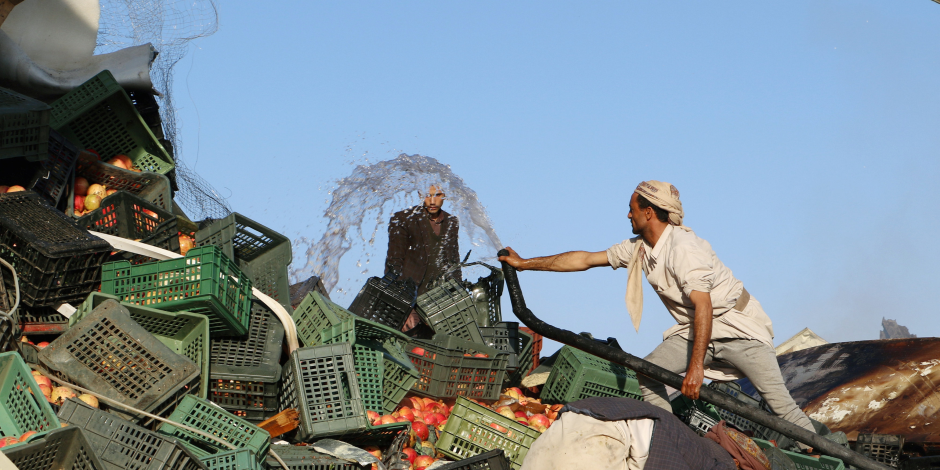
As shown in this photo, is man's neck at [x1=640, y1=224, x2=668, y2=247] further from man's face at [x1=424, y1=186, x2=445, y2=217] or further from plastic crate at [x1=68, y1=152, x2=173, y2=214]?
plastic crate at [x1=68, y1=152, x2=173, y2=214]

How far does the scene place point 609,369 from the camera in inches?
232

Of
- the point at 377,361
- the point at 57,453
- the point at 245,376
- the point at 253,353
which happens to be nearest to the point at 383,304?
the point at 377,361

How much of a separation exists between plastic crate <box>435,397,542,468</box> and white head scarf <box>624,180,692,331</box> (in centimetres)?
105

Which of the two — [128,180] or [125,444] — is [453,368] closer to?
[125,444]

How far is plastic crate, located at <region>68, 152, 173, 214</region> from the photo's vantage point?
6.51 metres

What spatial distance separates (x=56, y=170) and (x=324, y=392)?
2.95 m

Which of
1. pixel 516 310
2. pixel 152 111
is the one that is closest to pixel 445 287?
pixel 516 310

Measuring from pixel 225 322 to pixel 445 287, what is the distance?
197 cm

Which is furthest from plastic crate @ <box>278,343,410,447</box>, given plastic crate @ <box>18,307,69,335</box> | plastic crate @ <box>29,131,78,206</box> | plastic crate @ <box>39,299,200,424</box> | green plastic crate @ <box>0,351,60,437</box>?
plastic crate @ <box>29,131,78,206</box>

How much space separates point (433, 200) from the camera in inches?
320

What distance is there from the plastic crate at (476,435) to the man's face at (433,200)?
12.0 ft

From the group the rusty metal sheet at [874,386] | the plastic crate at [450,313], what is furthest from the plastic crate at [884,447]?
the plastic crate at [450,313]

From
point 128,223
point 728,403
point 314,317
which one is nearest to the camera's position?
point 728,403

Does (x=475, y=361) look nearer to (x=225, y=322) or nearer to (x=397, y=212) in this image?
(x=225, y=322)
